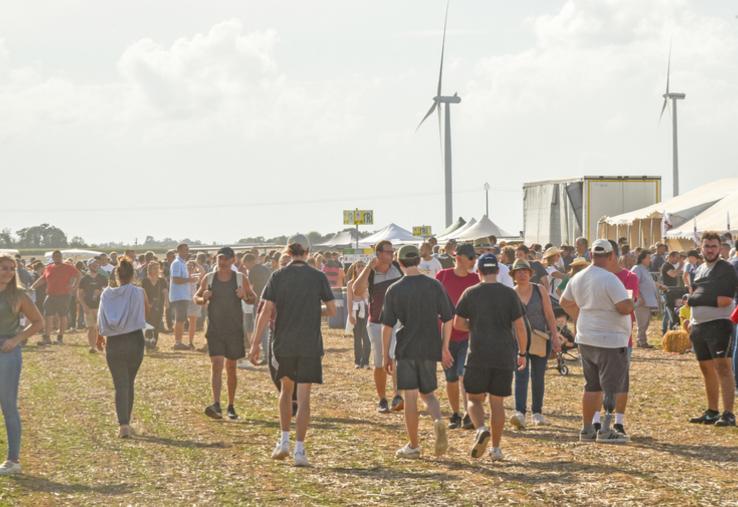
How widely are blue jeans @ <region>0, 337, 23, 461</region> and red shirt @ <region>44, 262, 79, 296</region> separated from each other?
48.6 feet

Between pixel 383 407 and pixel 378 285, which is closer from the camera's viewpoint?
pixel 378 285

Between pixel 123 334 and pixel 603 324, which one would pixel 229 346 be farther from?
pixel 603 324

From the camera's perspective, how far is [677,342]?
66.1 ft

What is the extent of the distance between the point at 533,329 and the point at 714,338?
5.89 ft

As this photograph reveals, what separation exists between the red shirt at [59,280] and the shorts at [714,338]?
15484mm

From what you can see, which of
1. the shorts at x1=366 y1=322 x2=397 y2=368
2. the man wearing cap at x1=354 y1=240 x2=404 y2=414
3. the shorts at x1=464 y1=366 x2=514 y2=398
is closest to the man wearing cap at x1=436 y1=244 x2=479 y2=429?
the shorts at x1=366 y1=322 x2=397 y2=368

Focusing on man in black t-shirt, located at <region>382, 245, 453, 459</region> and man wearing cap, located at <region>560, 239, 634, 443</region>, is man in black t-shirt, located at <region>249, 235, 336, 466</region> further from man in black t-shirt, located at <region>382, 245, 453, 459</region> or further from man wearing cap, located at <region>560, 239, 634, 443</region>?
man wearing cap, located at <region>560, 239, 634, 443</region>

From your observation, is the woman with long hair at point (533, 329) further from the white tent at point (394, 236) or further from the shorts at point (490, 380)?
the white tent at point (394, 236)

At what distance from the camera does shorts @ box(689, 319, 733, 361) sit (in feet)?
38.7

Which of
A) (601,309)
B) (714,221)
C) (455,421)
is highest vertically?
(714,221)

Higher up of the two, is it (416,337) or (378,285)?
(378,285)

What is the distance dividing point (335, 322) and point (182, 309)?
6362mm

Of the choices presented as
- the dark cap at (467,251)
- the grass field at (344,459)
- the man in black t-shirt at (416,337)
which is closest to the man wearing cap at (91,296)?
the grass field at (344,459)

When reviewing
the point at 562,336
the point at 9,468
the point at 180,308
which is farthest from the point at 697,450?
the point at 180,308
